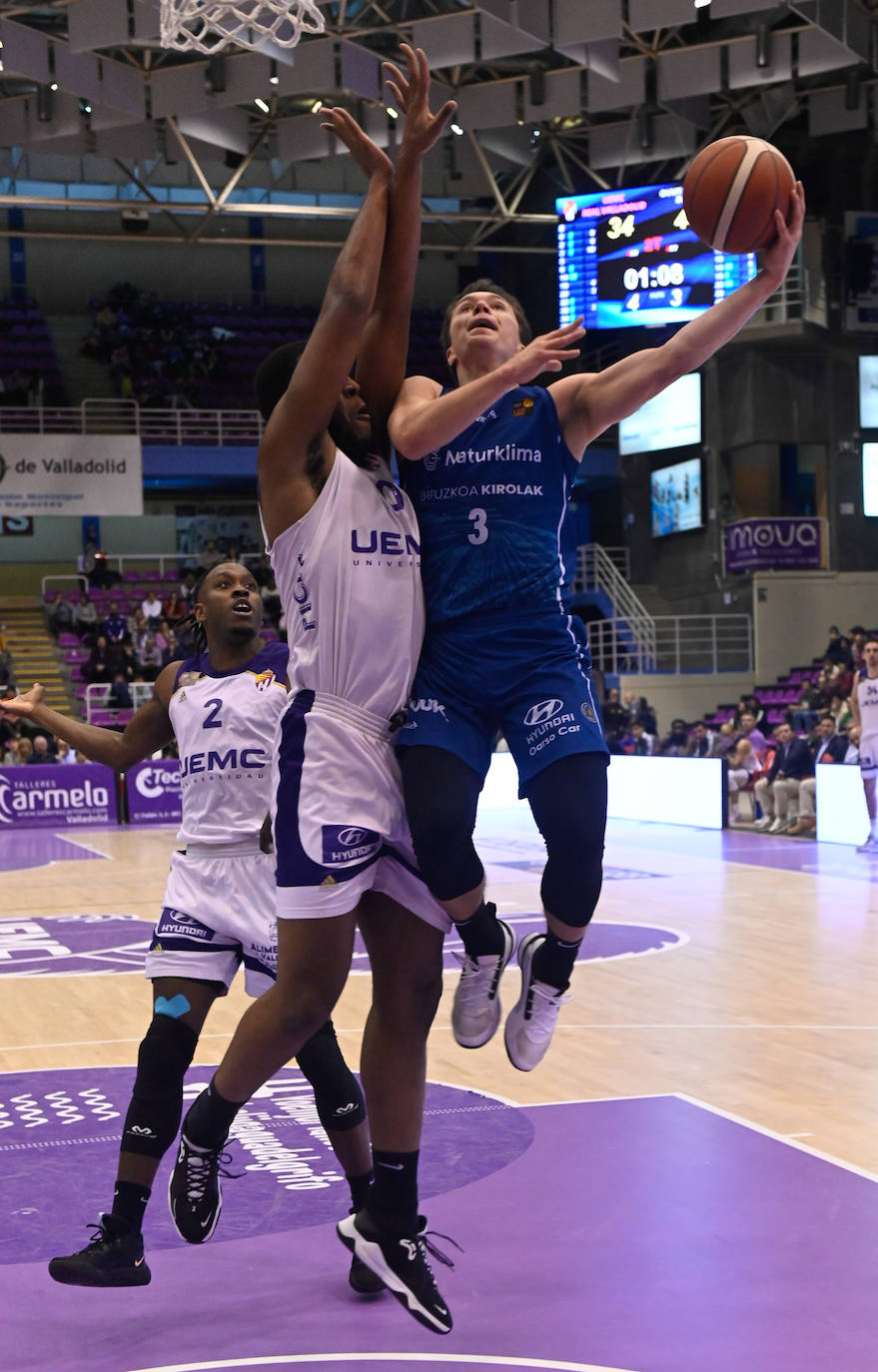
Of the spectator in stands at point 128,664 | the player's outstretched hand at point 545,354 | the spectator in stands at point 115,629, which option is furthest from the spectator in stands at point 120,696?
the player's outstretched hand at point 545,354

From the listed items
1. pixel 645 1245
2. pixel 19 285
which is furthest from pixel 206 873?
pixel 19 285

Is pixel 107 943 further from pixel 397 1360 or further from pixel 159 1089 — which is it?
pixel 397 1360

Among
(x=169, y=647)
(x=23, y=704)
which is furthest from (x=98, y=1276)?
(x=169, y=647)

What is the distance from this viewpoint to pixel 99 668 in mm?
22531

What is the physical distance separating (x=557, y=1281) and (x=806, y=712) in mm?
15330

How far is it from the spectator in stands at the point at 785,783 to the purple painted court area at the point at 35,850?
693 cm

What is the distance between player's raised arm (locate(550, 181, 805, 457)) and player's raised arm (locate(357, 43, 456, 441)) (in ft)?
1.28

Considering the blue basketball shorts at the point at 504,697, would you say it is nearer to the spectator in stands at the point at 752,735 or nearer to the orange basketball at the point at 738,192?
the orange basketball at the point at 738,192

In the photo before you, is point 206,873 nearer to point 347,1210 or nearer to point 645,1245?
point 347,1210

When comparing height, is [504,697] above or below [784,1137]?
above

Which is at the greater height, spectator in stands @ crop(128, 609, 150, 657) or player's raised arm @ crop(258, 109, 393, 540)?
player's raised arm @ crop(258, 109, 393, 540)

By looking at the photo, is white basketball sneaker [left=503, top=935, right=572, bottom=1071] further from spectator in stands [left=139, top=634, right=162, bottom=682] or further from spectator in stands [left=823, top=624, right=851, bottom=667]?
spectator in stands [left=139, top=634, right=162, bottom=682]

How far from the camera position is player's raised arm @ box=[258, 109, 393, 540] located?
3334 millimetres

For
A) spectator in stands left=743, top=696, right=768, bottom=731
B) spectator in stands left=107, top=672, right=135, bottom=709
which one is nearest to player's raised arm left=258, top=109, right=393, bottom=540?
spectator in stands left=743, top=696, right=768, bottom=731
